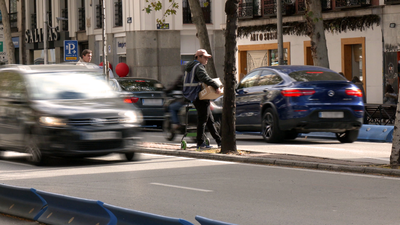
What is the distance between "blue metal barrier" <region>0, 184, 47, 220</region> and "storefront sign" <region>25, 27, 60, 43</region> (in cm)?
4591

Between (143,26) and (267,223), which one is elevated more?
(143,26)

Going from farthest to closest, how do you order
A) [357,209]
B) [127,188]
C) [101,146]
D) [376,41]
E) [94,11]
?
[94,11], [376,41], [101,146], [127,188], [357,209]

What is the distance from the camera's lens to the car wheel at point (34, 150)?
39.8ft

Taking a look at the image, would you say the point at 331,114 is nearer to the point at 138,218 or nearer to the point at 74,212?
the point at 74,212

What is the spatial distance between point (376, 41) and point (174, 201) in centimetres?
2493

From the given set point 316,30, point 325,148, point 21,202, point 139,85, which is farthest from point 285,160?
point 316,30

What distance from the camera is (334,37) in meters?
34.2

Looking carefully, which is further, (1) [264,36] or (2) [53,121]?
(1) [264,36]

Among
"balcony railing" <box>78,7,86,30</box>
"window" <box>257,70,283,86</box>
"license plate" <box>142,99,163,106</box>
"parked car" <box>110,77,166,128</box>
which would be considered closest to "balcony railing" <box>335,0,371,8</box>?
"parked car" <box>110,77,166,128</box>

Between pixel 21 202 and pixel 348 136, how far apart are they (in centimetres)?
1076

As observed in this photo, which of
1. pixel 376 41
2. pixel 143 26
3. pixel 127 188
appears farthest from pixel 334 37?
pixel 127 188

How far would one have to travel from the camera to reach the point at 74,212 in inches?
267

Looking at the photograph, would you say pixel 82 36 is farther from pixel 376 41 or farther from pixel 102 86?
pixel 102 86

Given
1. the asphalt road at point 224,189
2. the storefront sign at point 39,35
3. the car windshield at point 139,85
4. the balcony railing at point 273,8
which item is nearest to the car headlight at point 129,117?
the asphalt road at point 224,189
